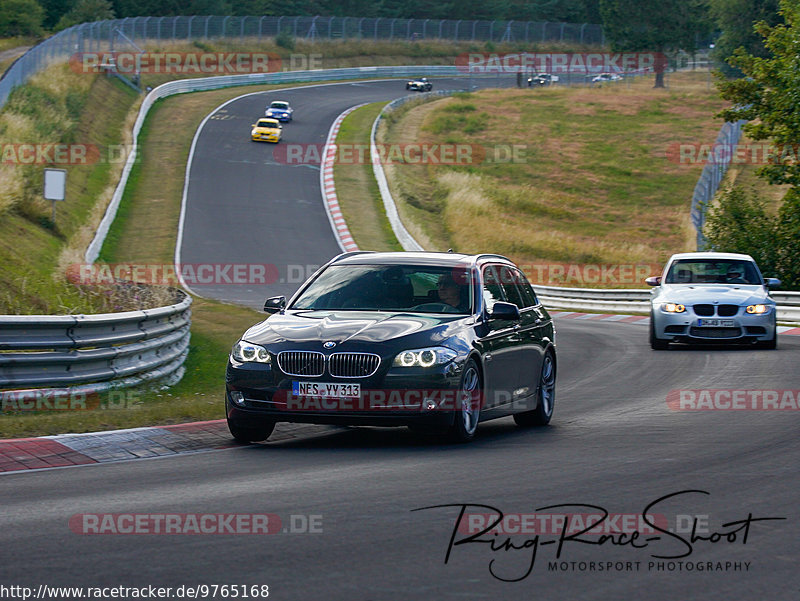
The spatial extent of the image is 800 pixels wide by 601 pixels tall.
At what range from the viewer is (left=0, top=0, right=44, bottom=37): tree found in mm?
77312

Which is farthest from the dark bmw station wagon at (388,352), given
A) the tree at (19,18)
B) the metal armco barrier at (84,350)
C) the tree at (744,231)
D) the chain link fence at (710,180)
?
the tree at (19,18)

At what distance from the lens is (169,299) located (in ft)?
58.6

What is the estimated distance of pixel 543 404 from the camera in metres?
11.4

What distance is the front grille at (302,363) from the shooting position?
361 inches

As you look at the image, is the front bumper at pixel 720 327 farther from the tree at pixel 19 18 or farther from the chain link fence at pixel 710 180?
the tree at pixel 19 18

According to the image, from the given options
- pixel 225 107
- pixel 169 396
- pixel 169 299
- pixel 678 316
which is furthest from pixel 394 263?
pixel 225 107

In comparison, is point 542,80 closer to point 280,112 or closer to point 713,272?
point 280,112

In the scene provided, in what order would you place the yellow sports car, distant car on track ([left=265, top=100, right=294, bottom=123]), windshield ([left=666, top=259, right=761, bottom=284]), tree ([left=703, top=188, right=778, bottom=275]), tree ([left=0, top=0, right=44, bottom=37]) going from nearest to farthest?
windshield ([left=666, top=259, right=761, bottom=284]) < tree ([left=703, top=188, right=778, bottom=275]) < the yellow sports car < distant car on track ([left=265, top=100, right=294, bottom=123]) < tree ([left=0, top=0, right=44, bottom=37])

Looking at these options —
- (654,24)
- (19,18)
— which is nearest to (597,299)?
(19,18)

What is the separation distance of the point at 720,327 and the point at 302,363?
11.5m

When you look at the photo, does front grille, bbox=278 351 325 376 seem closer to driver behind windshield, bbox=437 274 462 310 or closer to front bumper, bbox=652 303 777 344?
driver behind windshield, bbox=437 274 462 310

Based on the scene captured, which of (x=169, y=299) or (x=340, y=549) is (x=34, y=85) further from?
(x=340, y=549)

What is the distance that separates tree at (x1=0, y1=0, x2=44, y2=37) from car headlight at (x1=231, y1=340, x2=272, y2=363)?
244 feet

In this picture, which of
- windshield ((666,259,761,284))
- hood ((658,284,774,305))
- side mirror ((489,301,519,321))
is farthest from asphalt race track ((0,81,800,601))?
windshield ((666,259,761,284))
